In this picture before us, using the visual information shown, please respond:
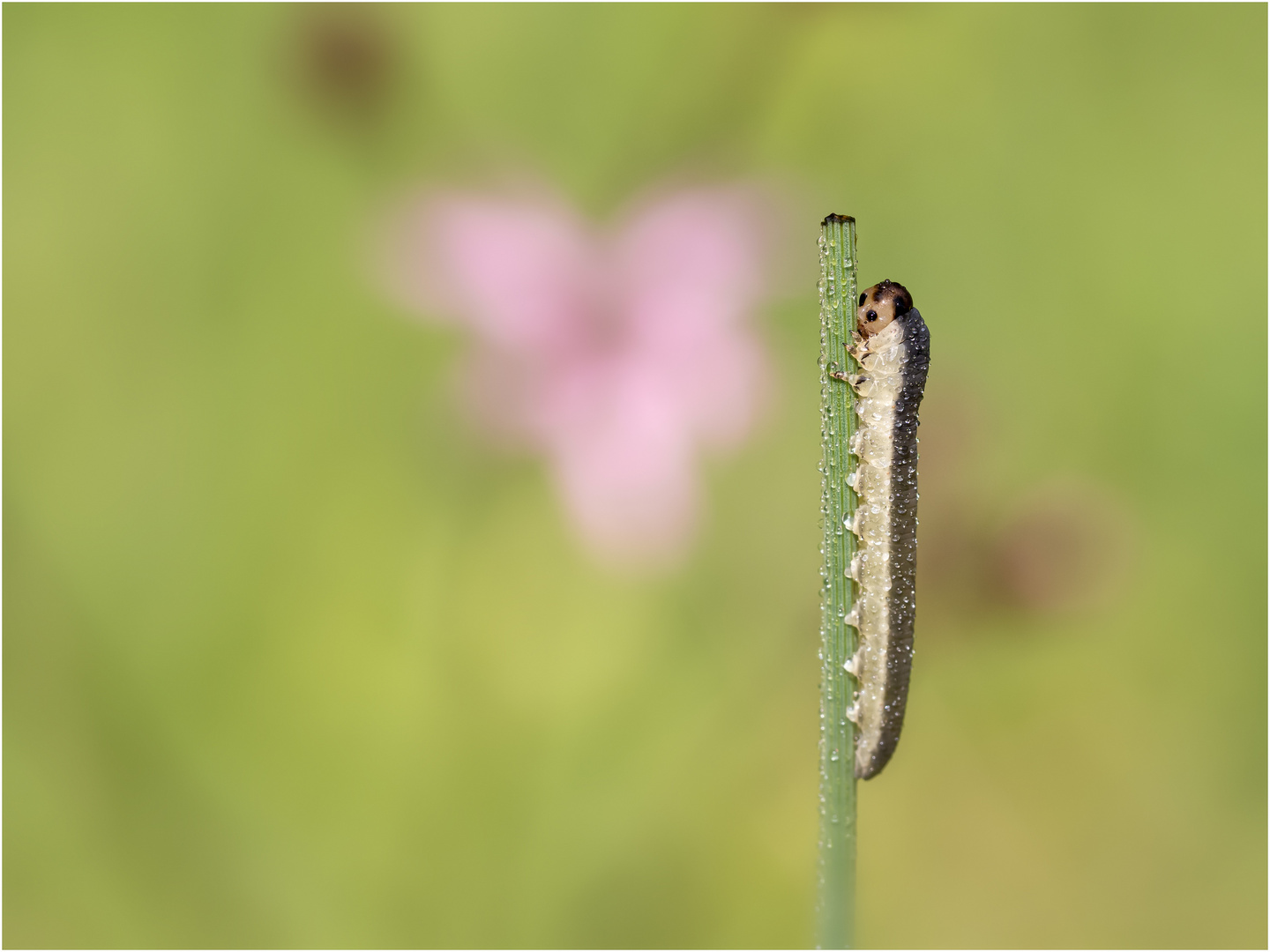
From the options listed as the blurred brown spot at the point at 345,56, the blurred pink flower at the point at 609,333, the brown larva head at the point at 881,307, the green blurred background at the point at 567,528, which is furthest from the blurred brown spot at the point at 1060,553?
the blurred brown spot at the point at 345,56

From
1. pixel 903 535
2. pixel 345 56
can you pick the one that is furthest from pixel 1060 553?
pixel 345 56

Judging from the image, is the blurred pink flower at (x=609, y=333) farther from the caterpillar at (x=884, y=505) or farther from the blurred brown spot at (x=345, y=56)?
the caterpillar at (x=884, y=505)

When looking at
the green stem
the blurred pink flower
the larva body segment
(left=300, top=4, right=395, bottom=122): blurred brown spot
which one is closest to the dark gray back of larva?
the larva body segment

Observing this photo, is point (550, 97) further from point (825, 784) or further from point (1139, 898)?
point (1139, 898)

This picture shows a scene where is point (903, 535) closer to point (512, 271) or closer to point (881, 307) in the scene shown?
point (881, 307)

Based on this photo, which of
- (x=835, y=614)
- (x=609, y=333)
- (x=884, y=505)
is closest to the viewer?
(x=835, y=614)

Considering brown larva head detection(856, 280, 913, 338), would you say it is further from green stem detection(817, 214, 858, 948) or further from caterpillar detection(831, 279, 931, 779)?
green stem detection(817, 214, 858, 948)

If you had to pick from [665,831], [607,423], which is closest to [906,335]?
[607,423]
